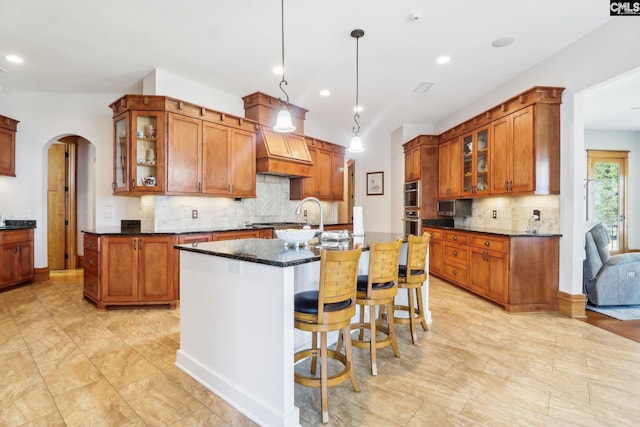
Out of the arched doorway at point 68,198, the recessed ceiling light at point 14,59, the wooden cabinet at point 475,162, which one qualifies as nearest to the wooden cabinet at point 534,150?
the wooden cabinet at point 475,162

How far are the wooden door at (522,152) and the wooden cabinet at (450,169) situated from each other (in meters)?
1.23

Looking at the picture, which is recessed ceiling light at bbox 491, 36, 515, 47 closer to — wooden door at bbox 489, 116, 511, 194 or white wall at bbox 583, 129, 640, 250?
wooden door at bbox 489, 116, 511, 194

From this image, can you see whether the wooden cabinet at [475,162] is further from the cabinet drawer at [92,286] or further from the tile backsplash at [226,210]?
the cabinet drawer at [92,286]

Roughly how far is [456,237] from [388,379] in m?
3.13

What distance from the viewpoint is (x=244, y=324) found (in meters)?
1.97

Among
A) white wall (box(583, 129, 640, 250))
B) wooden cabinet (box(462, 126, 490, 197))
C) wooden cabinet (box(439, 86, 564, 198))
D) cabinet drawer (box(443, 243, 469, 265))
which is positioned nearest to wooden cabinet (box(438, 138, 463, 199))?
wooden cabinet (box(462, 126, 490, 197))

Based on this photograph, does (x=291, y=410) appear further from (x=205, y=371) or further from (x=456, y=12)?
(x=456, y=12)

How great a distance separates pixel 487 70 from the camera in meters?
4.23

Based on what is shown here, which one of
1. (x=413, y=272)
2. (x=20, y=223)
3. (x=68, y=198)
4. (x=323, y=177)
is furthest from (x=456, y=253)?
(x=68, y=198)

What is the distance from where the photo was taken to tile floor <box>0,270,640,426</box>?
6.12 ft

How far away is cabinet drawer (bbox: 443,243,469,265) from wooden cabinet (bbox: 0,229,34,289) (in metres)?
6.50

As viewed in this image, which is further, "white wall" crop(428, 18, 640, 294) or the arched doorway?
the arched doorway

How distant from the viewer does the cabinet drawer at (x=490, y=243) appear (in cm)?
378

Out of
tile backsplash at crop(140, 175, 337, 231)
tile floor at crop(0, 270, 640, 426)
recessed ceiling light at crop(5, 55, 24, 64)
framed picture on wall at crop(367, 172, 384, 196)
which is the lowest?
tile floor at crop(0, 270, 640, 426)
